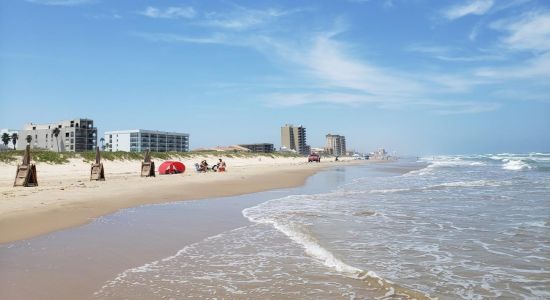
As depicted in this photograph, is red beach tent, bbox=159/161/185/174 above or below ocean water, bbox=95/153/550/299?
above

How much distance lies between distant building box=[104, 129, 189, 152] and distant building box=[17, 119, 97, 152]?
1113 centimetres

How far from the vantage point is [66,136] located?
5433 inches

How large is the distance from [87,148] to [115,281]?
147 m

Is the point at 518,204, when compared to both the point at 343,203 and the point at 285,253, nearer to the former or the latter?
the point at 343,203

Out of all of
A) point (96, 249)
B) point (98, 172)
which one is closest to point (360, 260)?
point (96, 249)

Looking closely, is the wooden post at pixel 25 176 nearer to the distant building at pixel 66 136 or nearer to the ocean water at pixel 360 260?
the ocean water at pixel 360 260

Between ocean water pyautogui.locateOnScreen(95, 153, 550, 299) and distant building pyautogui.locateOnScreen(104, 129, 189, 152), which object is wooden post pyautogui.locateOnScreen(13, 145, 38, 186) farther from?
distant building pyautogui.locateOnScreen(104, 129, 189, 152)

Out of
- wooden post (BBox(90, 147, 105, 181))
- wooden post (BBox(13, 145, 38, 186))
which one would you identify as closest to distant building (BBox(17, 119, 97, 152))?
wooden post (BBox(90, 147, 105, 181))

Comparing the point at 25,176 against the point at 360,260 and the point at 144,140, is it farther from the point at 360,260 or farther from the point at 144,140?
the point at 144,140

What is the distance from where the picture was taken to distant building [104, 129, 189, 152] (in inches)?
5832

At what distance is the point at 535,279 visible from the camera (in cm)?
582

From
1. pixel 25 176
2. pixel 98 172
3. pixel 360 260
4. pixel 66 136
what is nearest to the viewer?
pixel 360 260

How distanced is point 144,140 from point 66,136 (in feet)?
81.5

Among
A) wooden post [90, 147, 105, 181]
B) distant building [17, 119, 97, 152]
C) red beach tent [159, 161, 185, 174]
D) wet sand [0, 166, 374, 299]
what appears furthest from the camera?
distant building [17, 119, 97, 152]
